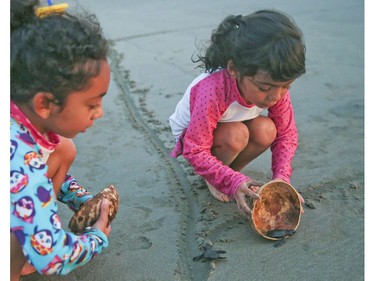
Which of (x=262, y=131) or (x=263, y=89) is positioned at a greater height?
(x=263, y=89)

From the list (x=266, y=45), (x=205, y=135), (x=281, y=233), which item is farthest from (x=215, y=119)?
(x=281, y=233)

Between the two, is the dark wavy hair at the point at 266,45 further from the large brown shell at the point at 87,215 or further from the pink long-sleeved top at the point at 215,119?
the large brown shell at the point at 87,215

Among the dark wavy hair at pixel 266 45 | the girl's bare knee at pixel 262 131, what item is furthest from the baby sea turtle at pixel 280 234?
the dark wavy hair at pixel 266 45

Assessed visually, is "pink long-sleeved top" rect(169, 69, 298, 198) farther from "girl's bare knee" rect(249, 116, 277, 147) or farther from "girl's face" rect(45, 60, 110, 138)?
"girl's face" rect(45, 60, 110, 138)

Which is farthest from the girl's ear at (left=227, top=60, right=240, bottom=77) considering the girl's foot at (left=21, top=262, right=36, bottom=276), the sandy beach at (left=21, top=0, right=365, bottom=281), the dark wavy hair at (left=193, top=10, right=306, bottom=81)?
the girl's foot at (left=21, top=262, right=36, bottom=276)

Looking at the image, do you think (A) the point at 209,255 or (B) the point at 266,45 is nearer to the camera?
(A) the point at 209,255

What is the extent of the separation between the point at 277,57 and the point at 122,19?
5526mm

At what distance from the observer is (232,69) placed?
2623 mm

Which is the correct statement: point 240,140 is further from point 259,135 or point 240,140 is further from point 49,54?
point 49,54

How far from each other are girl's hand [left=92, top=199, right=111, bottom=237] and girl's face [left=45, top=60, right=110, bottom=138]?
0.38 metres

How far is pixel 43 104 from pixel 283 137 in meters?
1.45

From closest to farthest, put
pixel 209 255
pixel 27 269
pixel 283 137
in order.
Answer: pixel 27 269, pixel 209 255, pixel 283 137

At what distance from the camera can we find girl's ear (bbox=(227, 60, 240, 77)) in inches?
103

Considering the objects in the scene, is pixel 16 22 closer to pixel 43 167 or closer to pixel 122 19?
pixel 43 167
